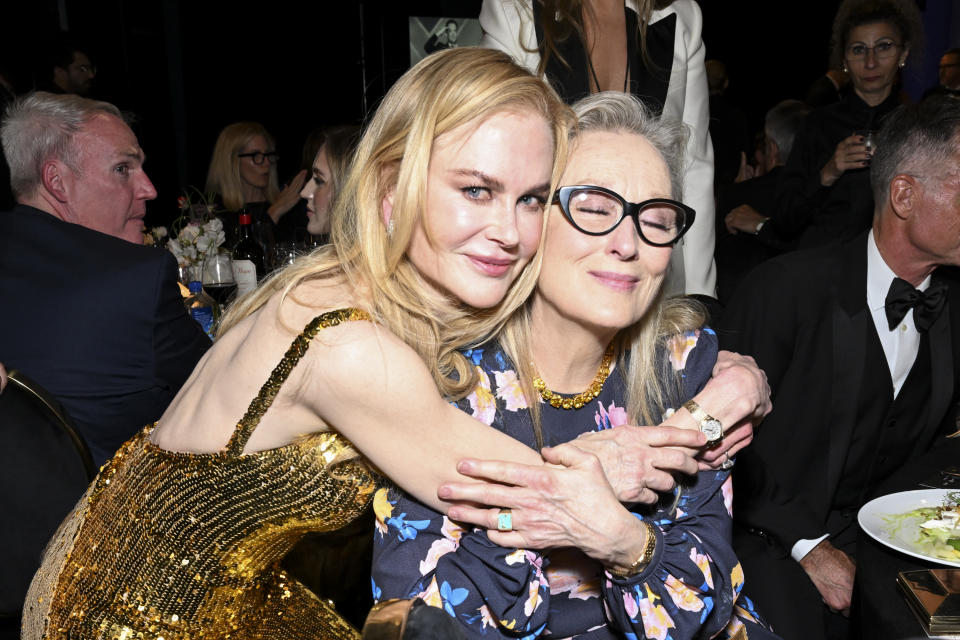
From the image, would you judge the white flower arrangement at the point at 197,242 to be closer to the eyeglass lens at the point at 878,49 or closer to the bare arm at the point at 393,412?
the bare arm at the point at 393,412

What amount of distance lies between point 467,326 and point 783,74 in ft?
36.2

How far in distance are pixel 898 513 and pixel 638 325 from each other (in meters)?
0.65

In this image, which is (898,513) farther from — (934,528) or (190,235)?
(190,235)

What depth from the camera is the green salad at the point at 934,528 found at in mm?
1568

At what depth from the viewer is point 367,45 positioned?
9984mm

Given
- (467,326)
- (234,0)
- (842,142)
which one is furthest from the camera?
(234,0)

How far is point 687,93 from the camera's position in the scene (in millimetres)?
2631

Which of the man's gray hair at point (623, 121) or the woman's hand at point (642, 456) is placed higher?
the man's gray hair at point (623, 121)

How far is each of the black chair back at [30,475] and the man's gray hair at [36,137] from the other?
1407 millimetres

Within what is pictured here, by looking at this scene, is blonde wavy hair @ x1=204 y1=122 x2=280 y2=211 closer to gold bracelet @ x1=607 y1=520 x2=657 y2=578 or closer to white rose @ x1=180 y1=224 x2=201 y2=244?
white rose @ x1=180 y1=224 x2=201 y2=244

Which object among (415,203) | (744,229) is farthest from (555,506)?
(744,229)

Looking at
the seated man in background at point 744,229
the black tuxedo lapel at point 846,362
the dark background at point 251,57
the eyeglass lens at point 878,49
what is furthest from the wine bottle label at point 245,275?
the dark background at point 251,57

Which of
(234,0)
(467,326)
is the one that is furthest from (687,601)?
(234,0)

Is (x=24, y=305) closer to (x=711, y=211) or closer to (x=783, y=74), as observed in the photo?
(x=711, y=211)
